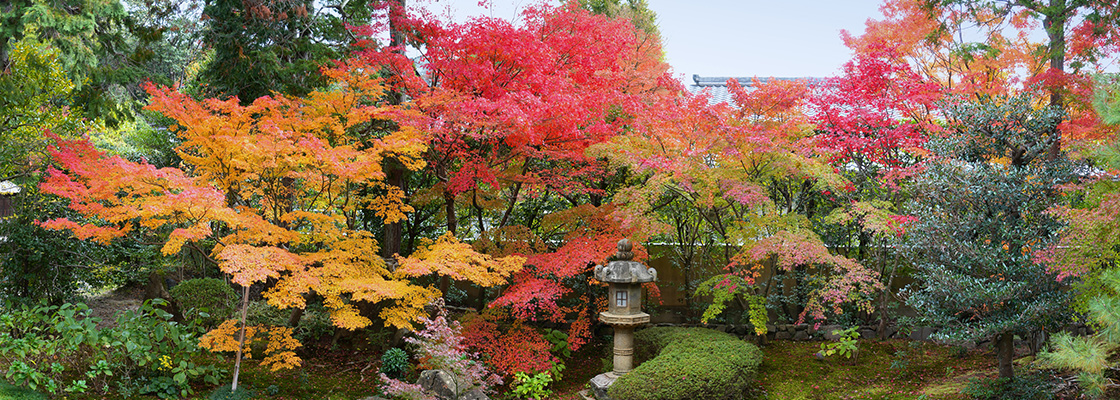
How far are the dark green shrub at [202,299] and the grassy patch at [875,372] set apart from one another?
7510 millimetres

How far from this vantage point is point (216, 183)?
893 centimetres

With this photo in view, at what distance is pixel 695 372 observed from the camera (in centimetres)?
819

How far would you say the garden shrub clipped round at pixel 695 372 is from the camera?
8.05m

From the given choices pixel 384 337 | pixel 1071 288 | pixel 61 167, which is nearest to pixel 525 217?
pixel 384 337

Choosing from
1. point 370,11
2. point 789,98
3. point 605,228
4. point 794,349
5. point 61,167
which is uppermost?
point 370,11

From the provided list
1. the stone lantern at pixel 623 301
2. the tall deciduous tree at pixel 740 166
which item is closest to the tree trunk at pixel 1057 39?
the tall deciduous tree at pixel 740 166

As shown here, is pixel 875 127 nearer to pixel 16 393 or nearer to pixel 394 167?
pixel 394 167

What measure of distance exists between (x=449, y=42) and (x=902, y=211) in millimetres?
7233

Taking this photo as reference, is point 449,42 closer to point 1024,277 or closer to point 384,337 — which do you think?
point 384,337

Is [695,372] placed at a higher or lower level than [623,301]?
lower

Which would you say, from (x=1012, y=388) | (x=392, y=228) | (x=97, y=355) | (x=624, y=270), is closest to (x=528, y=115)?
(x=624, y=270)

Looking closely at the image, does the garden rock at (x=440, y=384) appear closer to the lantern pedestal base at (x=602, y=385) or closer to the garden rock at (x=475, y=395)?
the garden rock at (x=475, y=395)

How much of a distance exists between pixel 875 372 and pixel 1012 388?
215 cm

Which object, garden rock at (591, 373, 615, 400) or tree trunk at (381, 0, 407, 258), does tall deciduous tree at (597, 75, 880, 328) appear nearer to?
garden rock at (591, 373, 615, 400)
